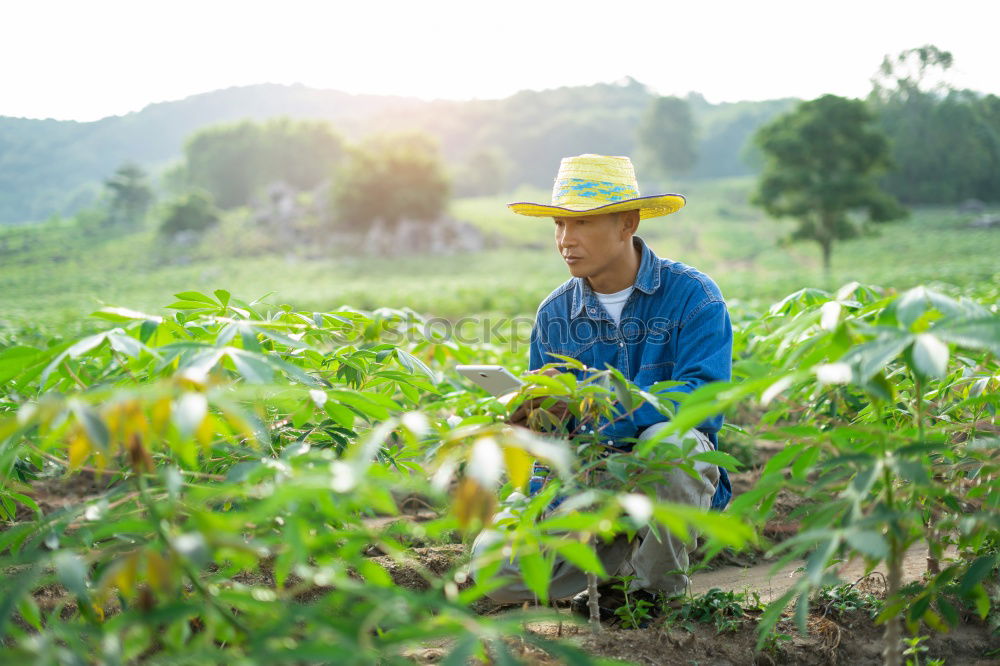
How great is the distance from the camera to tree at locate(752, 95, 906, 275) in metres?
22.4

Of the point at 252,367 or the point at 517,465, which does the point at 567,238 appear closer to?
the point at 252,367

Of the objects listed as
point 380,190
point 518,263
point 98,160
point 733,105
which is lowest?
point 518,263

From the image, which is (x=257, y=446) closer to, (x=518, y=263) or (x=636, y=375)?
(x=636, y=375)

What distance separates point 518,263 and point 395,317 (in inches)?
1120

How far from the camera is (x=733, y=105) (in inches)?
4409

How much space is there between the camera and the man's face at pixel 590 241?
2.29 m

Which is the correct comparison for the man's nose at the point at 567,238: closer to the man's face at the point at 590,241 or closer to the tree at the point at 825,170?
the man's face at the point at 590,241

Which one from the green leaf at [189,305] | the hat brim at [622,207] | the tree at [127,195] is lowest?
the green leaf at [189,305]

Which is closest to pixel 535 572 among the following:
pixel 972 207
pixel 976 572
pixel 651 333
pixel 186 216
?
pixel 976 572

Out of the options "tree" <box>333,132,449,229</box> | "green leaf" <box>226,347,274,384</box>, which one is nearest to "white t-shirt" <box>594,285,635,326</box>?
"green leaf" <box>226,347,274,384</box>

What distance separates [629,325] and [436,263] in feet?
98.6

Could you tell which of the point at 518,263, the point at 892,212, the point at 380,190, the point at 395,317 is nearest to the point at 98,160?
the point at 380,190

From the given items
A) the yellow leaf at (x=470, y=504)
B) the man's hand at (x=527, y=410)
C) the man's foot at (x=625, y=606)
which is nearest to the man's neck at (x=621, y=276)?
Result: the man's hand at (x=527, y=410)

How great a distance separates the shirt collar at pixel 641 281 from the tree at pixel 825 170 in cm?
2168
